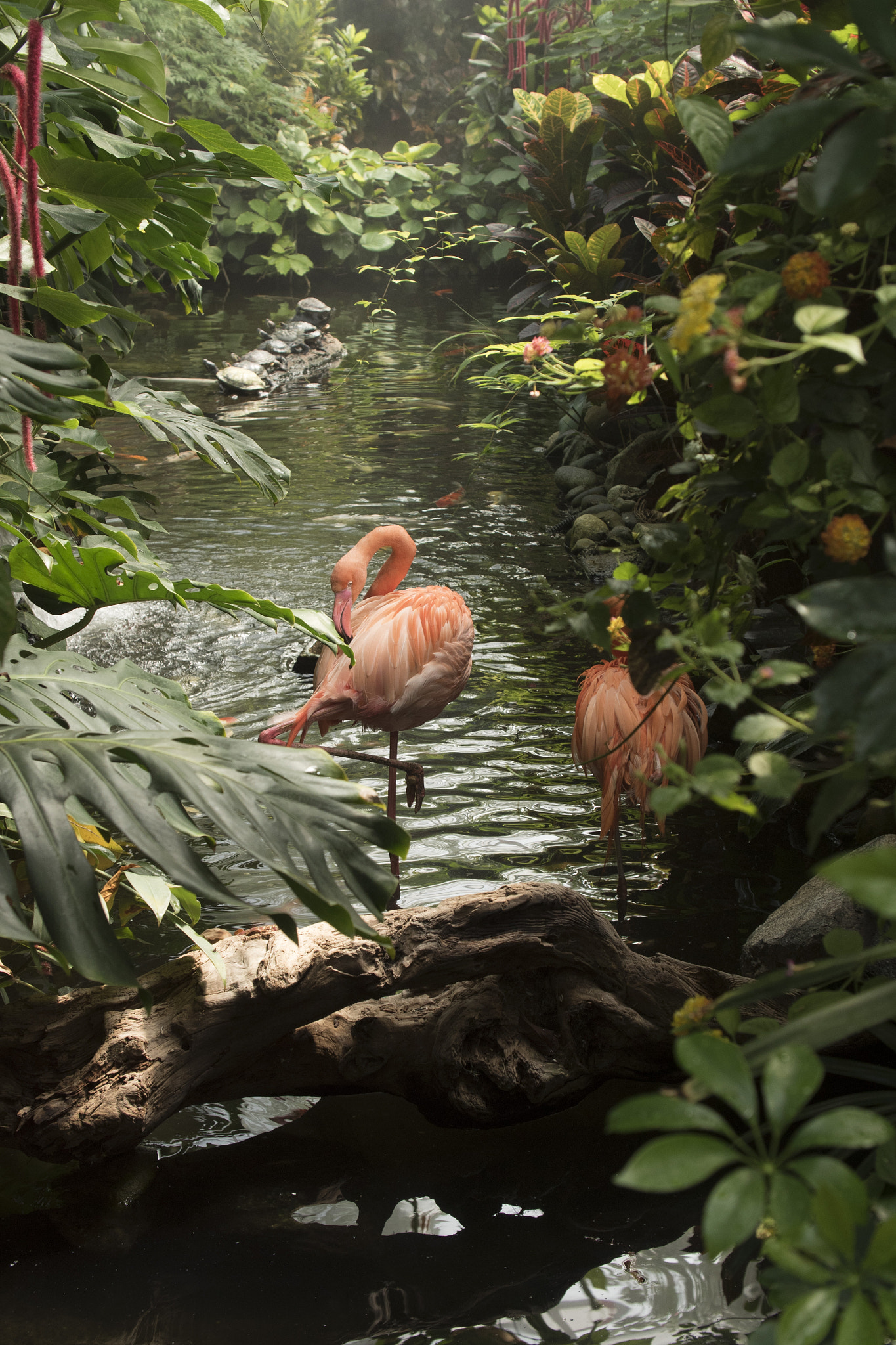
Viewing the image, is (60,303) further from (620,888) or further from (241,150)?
(620,888)

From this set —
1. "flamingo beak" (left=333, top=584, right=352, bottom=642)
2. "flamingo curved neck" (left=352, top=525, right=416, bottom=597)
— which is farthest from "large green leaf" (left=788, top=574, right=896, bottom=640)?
"flamingo curved neck" (left=352, top=525, right=416, bottom=597)

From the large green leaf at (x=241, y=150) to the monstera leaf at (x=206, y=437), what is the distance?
501 mm

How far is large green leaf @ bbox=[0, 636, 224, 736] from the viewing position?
1368 mm

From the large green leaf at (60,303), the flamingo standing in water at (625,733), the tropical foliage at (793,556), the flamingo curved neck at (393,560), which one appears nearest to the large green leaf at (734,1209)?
the tropical foliage at (793,556)

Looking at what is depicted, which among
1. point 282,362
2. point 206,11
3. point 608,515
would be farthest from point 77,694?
point 282,362

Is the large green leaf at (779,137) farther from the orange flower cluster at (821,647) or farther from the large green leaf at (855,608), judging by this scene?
the orange flower cluster at (821,647)

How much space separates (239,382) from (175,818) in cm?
871

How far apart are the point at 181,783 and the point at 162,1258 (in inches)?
33.5

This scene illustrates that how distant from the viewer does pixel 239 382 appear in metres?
9.23

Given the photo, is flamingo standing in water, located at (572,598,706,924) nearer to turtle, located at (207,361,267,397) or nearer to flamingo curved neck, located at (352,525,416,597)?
flamingo curved neck, located at (352,525,416,597)

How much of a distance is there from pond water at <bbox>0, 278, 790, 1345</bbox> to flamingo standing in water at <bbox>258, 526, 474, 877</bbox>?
0.37 meters

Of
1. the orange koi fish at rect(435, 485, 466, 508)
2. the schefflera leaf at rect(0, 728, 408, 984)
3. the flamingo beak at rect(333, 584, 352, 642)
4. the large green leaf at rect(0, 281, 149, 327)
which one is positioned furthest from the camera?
the orange koi fish at rect(435, 485, 466, 508)

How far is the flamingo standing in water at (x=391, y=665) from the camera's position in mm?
2676

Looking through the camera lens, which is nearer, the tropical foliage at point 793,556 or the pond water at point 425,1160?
the tropical foliage at point 793,556
